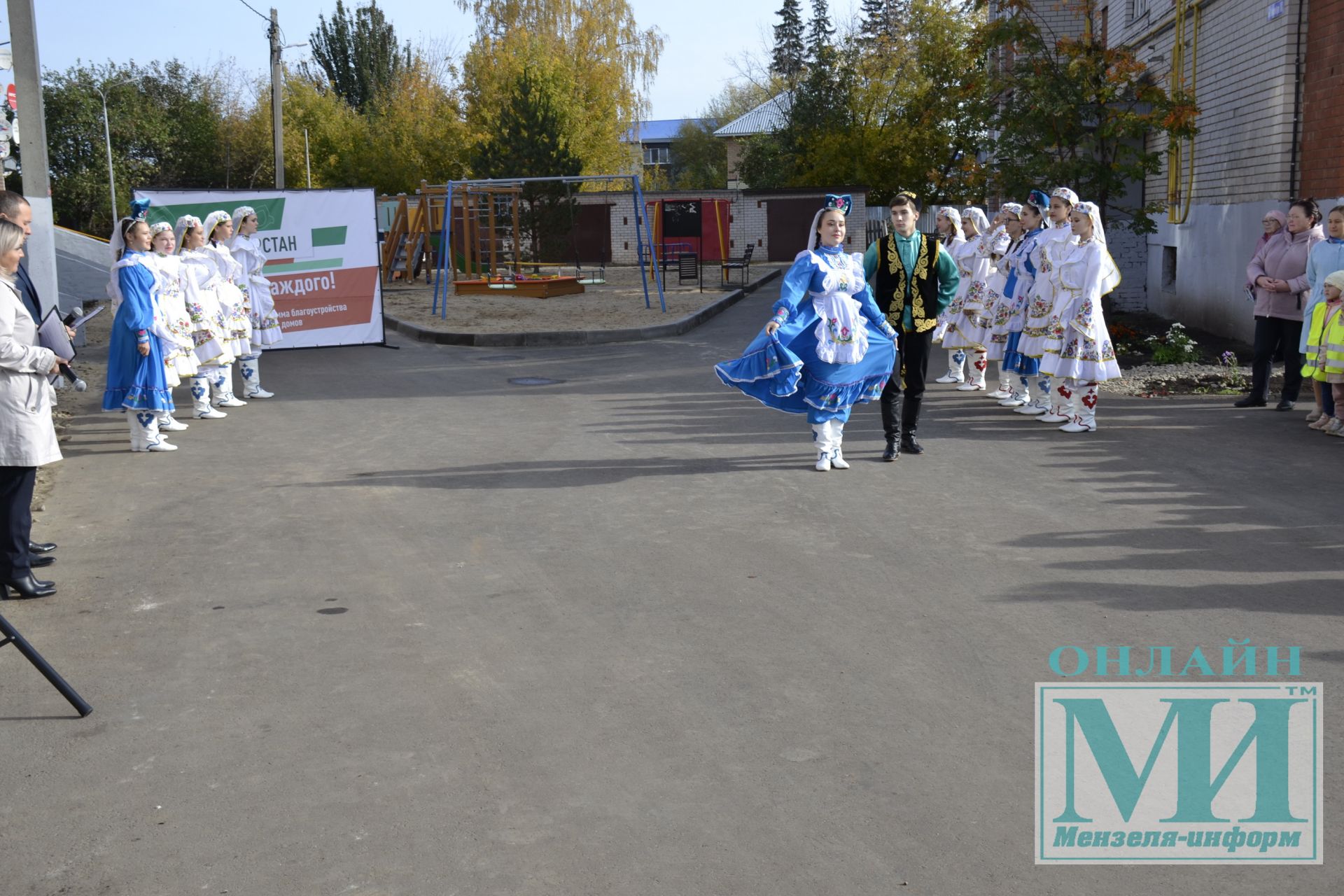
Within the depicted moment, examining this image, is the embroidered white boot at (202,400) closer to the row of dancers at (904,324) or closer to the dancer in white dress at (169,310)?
the dancer in white dress at (169,310)

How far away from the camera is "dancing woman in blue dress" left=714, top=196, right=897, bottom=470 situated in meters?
8.88

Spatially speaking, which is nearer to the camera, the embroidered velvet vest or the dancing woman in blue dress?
the dancing woman in blue dress

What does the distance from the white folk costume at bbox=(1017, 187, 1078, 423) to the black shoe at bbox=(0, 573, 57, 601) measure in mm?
7731

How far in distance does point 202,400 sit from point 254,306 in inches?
78.0

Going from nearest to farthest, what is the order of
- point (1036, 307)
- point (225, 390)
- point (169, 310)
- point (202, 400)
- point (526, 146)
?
point (169, 310), point (1036, 307), point (202, 400), point (225, 390), point (526, 146)

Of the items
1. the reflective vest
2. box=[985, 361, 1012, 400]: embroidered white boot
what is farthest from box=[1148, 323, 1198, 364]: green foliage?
the reflective vest

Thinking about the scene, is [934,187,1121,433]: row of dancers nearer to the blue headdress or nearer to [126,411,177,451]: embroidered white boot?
the blue headdress

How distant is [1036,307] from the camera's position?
10953mm

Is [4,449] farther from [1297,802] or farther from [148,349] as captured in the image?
[1297,802]

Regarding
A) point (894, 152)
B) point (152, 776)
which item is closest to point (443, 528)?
point (152, 776)

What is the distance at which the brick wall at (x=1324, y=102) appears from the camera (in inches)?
562

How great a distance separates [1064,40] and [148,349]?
12644 mm

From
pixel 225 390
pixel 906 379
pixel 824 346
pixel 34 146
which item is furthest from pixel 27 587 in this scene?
pixel 34 146

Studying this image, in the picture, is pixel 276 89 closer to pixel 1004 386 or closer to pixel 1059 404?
pixel 1004 386
